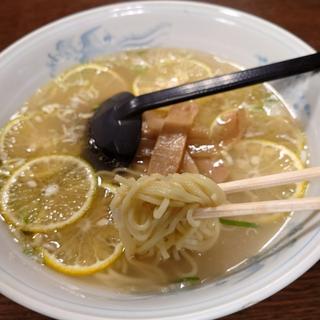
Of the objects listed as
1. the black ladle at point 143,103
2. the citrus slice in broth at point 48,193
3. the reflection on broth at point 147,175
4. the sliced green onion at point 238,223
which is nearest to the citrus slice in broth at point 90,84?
the reflection on broth at point 147,175

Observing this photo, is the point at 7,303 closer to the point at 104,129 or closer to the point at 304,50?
the point at 104,129

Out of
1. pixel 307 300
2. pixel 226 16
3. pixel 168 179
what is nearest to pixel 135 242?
pixel 168 179

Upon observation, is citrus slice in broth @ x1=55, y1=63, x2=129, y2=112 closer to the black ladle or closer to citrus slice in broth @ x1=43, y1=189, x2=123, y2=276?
the black ladle

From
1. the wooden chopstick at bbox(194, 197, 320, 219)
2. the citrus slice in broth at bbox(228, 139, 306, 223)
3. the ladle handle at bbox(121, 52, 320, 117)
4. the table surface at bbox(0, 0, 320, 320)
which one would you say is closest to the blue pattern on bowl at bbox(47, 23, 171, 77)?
the table surface at bbox(0, 0, 320, 320)

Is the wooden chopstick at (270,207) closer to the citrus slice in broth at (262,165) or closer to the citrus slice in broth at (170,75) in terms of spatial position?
the citrus slice in broth at (262,165)

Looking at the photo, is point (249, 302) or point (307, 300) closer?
point (249, 302)

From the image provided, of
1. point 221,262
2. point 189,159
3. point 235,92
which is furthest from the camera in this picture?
point 235,92

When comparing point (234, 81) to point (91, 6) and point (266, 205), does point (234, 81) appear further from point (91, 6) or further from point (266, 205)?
point (91, 6)
